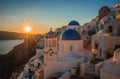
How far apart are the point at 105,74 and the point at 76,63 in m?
4.96

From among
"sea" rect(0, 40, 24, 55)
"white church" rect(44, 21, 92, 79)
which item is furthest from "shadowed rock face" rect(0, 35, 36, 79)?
"white church" rect(44, 21, 92, 79)

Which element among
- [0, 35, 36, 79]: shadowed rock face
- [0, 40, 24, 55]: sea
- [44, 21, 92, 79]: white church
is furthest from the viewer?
[0, 40, 24, 55]: sea

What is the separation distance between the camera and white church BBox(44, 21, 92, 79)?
1621cm

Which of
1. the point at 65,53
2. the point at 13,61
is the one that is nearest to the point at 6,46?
the point at 13,61

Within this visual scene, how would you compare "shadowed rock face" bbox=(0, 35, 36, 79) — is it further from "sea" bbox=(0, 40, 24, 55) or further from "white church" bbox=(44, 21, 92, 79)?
"white church" bbox=(44, 21, 92, 79)

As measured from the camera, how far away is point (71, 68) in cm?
1527

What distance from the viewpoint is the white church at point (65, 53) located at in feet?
53.2

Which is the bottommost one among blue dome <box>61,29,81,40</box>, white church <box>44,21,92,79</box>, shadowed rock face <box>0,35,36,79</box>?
shadowed rock face <box>0,35,36,79</box>

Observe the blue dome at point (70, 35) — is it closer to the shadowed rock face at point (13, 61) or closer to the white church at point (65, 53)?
the white church at point (65, 53)

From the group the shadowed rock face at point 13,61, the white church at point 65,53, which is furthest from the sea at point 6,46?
the white church at point 65,53

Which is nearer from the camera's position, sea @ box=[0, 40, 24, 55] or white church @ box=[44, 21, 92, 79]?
white church @ box=[44, 21, 92, 79]

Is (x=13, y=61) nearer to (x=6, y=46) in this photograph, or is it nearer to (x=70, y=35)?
(x=70, y=35)

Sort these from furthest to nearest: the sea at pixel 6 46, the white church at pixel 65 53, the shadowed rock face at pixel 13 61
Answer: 1. the sea at pixel 6 46
2. the shadowed rock face at pixel 13 61
3. the white church at pixel 65 53

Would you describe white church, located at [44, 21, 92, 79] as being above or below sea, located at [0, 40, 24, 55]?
above
